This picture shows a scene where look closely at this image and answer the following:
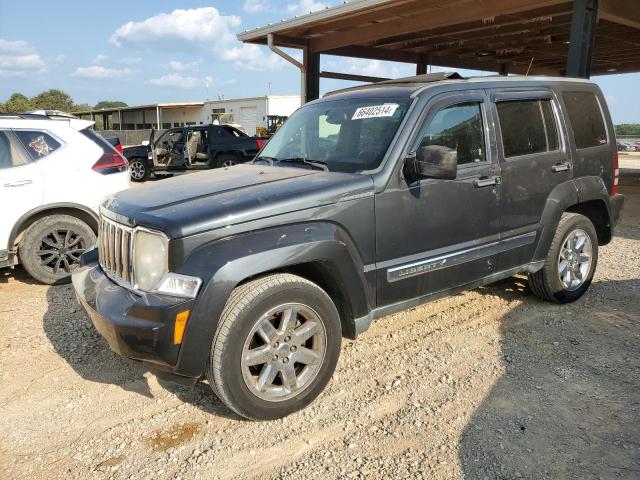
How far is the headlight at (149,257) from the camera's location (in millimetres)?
2738

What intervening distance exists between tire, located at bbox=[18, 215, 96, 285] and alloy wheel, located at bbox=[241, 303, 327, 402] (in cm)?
324

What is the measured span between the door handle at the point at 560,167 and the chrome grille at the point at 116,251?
3423 mm

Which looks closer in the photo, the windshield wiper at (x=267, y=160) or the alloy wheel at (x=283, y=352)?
the alloy wheel at (x=283, y=352)

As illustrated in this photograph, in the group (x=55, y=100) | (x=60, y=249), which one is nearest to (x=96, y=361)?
(x=60, y=249)

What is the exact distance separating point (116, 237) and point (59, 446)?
1.22 metres

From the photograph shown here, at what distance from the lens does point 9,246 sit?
17.1 ft

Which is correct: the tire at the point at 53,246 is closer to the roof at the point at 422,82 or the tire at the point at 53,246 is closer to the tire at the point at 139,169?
the roof at the point at 422,82

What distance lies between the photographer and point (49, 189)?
5.40m

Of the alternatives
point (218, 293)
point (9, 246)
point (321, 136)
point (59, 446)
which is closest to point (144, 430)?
point (59, 446)

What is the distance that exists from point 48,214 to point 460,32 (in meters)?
9.65

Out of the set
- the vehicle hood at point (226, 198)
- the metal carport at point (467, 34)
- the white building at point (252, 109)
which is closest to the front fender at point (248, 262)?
the vehicle hood at point (226, 198)

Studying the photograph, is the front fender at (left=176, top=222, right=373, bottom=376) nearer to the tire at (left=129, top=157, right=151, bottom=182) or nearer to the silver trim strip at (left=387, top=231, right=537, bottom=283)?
the silver trim strip at (left=387, top=231, right=537, bottom=283)

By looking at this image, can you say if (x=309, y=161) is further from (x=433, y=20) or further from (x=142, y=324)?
(x=433, y=20)

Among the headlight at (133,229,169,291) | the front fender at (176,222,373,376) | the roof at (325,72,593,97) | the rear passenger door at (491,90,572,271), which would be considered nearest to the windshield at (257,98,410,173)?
the roof at (325,72,593,97)
